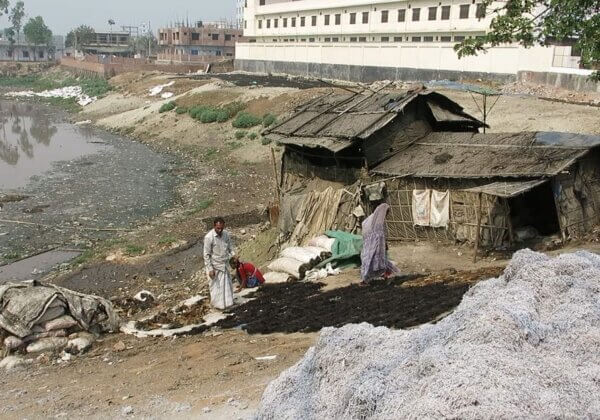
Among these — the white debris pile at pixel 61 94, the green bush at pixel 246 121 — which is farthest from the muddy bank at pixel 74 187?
the white debris pile at pixel 61 94

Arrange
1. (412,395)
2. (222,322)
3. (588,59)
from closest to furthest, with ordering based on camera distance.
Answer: (412,395) → (222,322) → (588,59)

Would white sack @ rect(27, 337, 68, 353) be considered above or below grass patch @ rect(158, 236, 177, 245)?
above

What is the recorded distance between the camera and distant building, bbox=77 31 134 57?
97938 mm

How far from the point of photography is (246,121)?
98.7ft

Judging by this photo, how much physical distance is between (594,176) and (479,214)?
10.5 ft

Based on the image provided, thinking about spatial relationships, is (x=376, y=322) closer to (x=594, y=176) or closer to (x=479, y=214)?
(x=479, y=214)

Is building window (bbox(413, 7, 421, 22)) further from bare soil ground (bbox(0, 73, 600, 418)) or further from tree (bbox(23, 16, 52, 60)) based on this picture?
tree (bbox(23, 16, 52, 60))

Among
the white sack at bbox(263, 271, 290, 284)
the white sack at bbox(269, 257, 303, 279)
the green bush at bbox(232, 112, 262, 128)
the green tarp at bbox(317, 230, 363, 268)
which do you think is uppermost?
the green bush at bbox(232, 112, 262, 128)

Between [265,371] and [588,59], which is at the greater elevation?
[588,59]

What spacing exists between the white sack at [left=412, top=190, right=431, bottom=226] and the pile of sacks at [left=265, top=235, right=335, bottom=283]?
2103mm

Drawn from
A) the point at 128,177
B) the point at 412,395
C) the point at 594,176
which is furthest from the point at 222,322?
the point at 128,177

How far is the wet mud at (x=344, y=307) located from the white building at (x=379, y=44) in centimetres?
2046

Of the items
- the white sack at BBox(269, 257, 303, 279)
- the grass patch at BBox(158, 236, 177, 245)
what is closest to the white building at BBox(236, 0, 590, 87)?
the grass patch at BBox(158, 236, 177, 245)

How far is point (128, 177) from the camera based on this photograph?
24.5m
